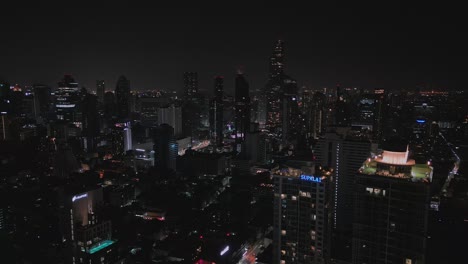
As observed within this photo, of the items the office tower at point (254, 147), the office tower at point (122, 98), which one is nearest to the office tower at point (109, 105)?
the office tower at point (122, 98)

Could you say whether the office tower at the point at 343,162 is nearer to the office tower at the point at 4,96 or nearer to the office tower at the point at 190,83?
the office tower at the point at 4,96

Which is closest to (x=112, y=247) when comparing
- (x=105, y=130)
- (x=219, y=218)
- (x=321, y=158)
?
(x=219, y=218)

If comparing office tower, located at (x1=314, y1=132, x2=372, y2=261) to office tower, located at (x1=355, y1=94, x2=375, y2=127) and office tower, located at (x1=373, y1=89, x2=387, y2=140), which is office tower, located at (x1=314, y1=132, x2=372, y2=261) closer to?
office tower, located at (x1=373, y1=89, x2=387, y2=140)

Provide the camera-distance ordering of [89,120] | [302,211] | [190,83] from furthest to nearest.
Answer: [190,83], [89,120], [302,211]

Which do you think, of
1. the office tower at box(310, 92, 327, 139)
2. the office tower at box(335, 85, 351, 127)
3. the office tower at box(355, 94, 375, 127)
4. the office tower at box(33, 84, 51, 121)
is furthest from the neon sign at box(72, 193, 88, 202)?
the office tower at box(33, 84, 51, 121)

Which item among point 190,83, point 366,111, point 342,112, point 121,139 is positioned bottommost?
point 121,139

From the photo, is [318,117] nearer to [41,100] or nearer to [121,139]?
[121,139]

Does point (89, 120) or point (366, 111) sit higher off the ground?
point (366, 111)

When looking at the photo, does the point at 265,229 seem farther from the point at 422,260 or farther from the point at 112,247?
the point at 422,260

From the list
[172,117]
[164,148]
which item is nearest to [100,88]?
[172,117]
